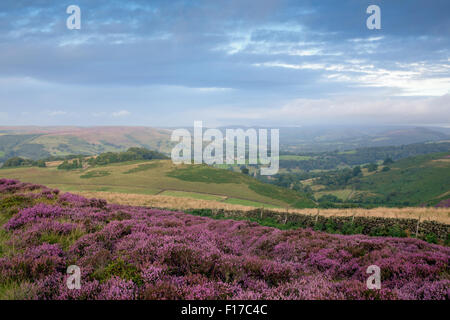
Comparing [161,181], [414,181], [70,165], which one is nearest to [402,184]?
[414,181]

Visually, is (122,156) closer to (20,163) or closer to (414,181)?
(20,163)

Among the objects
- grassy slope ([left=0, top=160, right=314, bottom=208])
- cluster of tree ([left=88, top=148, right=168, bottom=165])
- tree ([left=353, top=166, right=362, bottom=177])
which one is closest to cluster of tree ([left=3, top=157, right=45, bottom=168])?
grassy slope ([left=0, top=160, right=314, bottom=208])

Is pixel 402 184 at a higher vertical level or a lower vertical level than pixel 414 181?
lower

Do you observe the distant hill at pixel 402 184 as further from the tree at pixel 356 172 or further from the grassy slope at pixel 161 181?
the grassy slope at pixel 161 181

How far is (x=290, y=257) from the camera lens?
29.9ft

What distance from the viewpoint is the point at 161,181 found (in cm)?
9994

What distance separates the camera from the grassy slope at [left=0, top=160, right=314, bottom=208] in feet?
290

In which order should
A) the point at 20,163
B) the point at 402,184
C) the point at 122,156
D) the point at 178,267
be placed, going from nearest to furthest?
the point at 178,267 → the point at 20,163 → the point at 402,184 → the point at 122,156

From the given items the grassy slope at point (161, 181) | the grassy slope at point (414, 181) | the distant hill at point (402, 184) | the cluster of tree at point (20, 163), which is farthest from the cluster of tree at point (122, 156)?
the grassy slope at point (414, 181)

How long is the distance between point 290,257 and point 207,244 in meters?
3.81

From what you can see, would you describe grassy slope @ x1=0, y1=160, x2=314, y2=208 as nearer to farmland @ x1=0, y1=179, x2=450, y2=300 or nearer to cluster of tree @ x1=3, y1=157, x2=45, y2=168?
cluster of tree @ x1=3, y1=157, x2=45, y2=168

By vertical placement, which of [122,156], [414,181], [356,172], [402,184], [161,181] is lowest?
[402,184]
